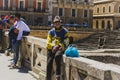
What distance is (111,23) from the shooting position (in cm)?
7712

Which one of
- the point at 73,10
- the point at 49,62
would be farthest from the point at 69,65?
the point at 73,10

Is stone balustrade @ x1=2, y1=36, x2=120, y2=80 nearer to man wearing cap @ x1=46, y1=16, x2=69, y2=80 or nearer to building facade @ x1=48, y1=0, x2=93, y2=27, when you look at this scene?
man wearing cap @ x1=46, y1=16, x2=69, y2=80

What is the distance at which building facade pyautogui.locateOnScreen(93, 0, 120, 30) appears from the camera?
253 ft

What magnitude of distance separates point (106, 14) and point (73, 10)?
8.24 meters

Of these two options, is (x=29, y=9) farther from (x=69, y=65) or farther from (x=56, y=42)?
(x=69, y=65)

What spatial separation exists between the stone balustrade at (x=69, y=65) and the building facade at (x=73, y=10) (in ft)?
205

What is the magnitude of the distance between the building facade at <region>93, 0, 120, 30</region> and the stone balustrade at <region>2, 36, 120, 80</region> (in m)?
64.5

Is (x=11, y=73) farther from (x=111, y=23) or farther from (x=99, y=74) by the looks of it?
(x=111, y=23)

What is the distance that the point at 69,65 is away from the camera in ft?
23.7

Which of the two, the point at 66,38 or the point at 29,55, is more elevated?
the point at 66,38

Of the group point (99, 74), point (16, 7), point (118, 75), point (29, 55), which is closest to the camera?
point (118, 75)

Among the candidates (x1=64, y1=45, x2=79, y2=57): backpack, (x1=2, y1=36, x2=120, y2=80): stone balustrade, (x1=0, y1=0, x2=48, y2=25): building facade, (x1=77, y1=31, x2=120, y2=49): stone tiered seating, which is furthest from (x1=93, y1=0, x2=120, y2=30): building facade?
(x1=64, y1=45, x2=79, y2=57): backpack

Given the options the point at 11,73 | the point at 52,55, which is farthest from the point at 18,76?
the point at 52,55

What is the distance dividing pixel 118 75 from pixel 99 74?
0.54 metres
